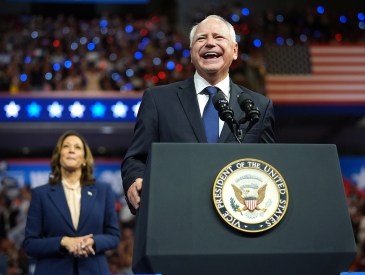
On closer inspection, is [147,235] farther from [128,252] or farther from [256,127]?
[128,252]

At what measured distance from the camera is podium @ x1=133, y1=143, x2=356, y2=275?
Result: 1.32 metres

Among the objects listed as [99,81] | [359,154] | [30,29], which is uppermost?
[30,29]

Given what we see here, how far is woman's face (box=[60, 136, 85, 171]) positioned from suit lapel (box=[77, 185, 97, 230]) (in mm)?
138

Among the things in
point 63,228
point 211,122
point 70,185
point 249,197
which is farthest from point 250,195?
point 70,185

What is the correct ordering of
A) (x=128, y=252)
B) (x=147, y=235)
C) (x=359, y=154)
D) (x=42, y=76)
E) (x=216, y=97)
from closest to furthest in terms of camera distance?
(x=147, y=235) → (x=216, y=97) → (x=128, y=252) → (x=42, y=76) → (x=359, y=154)

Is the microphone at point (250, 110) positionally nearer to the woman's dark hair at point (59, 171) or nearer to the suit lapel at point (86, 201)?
the suit lapel at point (86, 201)

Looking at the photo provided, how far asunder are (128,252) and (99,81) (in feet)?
9.68

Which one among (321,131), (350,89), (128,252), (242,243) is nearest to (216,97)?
(242,243)

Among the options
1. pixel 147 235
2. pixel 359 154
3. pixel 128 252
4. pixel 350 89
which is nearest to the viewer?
pixel 147 235

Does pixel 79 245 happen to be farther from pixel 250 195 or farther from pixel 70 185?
pixel 250 195

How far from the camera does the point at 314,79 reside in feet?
30.9

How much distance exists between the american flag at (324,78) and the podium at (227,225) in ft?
26.5

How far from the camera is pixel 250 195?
4.46 ft

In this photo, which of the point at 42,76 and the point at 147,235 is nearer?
the point at 147,235
